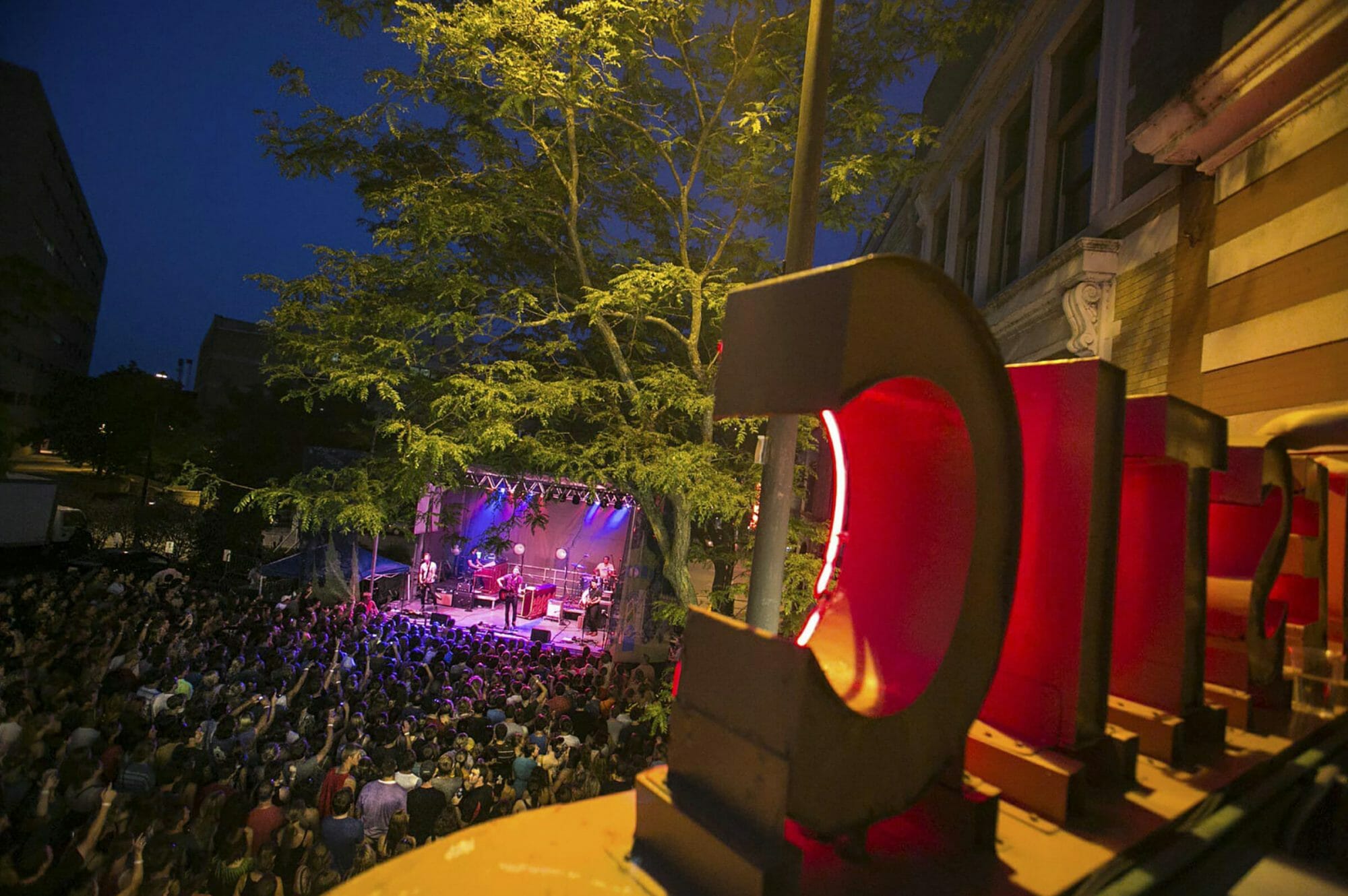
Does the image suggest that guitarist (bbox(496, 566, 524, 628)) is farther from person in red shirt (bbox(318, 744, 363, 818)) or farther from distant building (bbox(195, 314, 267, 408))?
distant building (bbox(195, 314, 267, 408))

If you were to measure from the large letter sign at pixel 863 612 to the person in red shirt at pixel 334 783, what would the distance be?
6048 millimetres

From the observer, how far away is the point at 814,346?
1416 millimetres

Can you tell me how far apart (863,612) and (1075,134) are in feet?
41.4

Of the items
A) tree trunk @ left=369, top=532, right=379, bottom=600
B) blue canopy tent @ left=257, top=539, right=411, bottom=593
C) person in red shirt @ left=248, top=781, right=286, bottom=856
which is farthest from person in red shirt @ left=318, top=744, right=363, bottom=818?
blue canopy tent @ left=257, top=539, right=411, bottom=593

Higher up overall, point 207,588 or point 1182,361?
point 1182,361

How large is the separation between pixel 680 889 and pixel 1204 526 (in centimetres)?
261

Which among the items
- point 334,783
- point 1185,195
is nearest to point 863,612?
point 334,783

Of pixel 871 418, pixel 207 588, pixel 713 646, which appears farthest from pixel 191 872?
pixel 207 588

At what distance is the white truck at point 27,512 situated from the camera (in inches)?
812

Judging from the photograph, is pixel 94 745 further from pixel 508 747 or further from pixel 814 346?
pixel 814 346

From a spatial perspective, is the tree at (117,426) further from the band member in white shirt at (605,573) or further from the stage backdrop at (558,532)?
the band member in white shirt at (605,573)

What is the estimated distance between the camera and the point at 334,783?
6395mm

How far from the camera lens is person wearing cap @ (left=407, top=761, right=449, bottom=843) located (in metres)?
6.20

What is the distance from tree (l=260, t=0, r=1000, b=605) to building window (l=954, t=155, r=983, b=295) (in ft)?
20.0
